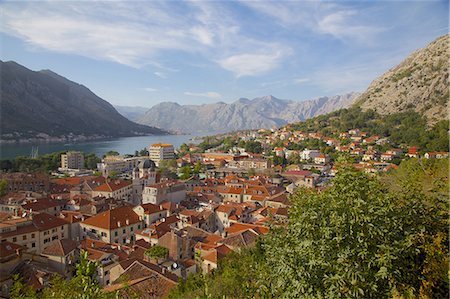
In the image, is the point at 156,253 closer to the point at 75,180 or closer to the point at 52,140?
the point at 75,180

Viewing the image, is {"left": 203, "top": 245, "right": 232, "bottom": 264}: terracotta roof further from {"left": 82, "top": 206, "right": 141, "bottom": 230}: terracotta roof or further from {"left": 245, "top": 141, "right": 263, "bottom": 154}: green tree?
{"left": 245, "top": 141, "right": 263, "bottom": 154}: green tree

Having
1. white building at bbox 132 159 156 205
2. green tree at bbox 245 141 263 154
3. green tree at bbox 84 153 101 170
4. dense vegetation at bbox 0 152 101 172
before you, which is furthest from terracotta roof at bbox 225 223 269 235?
green tree at bbox 245 141 263 154

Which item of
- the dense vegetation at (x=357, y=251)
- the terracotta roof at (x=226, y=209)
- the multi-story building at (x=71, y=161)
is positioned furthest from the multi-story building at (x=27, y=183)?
the dense vegetation at (x=357, y=251)

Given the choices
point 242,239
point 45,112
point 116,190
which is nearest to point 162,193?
point 116,190

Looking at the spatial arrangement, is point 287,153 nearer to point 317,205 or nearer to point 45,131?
point 317,205

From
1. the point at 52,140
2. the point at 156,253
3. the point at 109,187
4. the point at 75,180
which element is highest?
the point at 156,253

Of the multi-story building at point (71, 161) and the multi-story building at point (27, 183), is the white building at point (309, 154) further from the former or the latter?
the multi-story building at point (27, 183)
